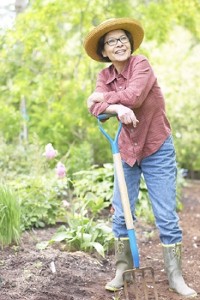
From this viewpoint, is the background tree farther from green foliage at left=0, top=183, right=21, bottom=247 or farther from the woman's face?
the woman's face

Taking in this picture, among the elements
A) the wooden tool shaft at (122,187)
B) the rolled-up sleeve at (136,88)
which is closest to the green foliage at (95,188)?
the wooden tool shaft at (122,187)

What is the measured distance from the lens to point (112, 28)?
11.7ft

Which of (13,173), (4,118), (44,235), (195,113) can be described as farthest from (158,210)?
(195,113)

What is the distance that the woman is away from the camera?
353cm

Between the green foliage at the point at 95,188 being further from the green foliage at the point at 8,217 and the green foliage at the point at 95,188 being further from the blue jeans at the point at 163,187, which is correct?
the blue jeans at the point at 163,187

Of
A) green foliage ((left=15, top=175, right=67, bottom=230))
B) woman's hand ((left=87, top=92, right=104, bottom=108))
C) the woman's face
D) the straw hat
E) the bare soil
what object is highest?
the straw hat

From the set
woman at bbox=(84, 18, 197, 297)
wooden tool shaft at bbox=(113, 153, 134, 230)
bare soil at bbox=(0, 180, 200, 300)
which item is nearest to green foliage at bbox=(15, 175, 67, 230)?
bare soil at bbox=(0, 180, 200, 300)

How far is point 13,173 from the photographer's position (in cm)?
659

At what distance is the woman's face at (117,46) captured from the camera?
139 inches

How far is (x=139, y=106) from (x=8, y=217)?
1.38 meters

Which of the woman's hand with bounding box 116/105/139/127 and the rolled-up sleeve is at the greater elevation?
the rolled-up sleeve

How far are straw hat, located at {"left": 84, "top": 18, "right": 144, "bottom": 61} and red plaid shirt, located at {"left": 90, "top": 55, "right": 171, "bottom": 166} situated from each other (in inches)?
7.0

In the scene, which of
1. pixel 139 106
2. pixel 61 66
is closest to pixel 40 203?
pixel 139 106

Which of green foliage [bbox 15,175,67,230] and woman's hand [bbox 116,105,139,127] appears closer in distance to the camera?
woman's hand [bbox 116,105,139,127]
